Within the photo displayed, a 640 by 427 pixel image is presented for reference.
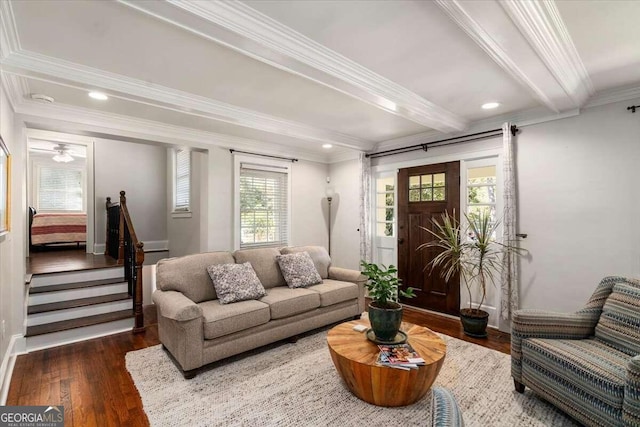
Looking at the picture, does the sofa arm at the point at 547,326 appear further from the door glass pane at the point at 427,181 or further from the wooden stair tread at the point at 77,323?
the wooden stair tread at the point at 77,323

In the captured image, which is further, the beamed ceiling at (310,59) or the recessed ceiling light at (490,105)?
the recessed ceiling light at (490,105)

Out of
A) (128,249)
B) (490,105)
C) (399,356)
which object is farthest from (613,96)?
(128,249)

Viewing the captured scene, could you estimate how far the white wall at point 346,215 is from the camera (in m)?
5.29

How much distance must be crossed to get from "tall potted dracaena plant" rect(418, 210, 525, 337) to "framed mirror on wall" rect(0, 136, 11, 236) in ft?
13.3

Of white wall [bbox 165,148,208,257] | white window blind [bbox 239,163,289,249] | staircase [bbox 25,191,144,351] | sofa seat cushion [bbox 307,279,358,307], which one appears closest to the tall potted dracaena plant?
sofa seat cushion [bbox 307,279,358,307]

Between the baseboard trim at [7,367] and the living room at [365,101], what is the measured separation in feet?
0.11

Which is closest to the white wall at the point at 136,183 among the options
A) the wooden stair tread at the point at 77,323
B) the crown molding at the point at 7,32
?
the wooden stair tread at the point at 77,323

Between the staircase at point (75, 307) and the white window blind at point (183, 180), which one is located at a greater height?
the white window blind at point (183, 180)

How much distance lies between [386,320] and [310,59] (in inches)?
77.2

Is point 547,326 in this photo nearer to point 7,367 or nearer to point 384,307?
point 384,307

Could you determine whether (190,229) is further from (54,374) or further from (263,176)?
(54,374)

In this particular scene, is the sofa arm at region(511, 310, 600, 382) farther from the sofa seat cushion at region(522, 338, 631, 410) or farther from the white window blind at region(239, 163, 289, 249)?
the white window blind at region(239, 163, 289, 249)

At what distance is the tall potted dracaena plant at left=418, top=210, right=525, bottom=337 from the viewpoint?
3.44m

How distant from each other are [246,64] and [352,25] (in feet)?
3.04
